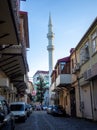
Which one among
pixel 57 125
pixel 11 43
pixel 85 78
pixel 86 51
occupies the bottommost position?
pixel 57 125

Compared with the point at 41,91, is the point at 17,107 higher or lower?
lower

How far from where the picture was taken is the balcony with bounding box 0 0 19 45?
Answer: 9800mm

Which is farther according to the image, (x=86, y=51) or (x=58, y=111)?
(x=58, y=111)

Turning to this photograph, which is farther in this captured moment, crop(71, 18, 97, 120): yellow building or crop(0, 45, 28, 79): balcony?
crop(71, 18, 97, 120): yellow building

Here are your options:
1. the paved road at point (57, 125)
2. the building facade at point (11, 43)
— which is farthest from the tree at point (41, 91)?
the paved road at point (57, 125)

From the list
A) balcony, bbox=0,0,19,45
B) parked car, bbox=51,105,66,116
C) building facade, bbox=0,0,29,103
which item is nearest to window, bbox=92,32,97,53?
building facade, bbox=0,0,29,103

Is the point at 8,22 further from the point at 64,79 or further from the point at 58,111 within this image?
the point at 58,111

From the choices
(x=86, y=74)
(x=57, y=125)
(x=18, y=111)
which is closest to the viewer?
(x=57, y=125)

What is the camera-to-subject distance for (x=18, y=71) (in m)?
28.4

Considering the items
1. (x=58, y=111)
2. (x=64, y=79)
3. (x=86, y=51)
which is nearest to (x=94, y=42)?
(x=86, y=51)

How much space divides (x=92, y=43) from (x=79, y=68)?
222 inches

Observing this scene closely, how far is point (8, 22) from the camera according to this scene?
38.2 feet

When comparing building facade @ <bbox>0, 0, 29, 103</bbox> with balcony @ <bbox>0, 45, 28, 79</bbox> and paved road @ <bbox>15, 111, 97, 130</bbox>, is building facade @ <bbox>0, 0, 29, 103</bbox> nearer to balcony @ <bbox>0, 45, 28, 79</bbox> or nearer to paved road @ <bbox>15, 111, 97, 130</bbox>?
balcony @ <bbox>0, 45, 28, 79</bbox>

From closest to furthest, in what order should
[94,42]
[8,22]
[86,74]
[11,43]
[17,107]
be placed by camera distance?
[8,22]
[11,43]
[94,42]
[86,74]
[17,107]
